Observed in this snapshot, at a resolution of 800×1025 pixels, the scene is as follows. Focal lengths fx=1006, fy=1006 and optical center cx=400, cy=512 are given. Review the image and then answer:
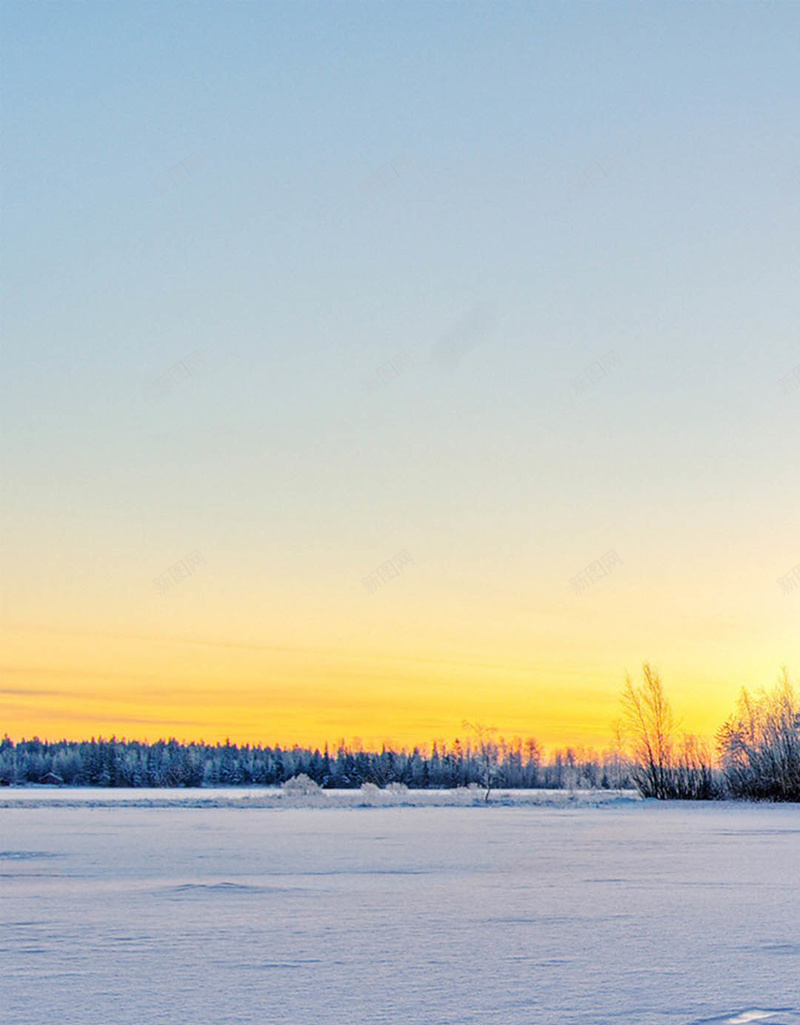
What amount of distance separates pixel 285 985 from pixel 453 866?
8.03m

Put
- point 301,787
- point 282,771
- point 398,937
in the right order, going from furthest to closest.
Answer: point 282,771 → point 301,787 → point 398,937

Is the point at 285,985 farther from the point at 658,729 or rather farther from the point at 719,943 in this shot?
the point at 658,729

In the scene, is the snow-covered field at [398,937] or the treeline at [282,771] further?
the treeline at [282,771]

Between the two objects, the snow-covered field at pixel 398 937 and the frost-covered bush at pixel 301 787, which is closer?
the snow-covered field at pixel 398 937

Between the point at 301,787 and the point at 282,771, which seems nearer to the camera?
the point at 301,787

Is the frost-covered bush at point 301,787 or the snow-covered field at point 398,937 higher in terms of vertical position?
the snow-covered field at point 398,937

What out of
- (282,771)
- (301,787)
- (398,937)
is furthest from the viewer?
(282,771)

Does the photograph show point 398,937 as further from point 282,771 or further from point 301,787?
point 282,771

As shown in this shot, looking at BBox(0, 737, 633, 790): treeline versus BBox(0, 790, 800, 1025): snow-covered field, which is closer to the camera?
BBox(0, 790, 800, 1025): snow-covered field

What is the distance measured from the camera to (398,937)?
22.9 feet

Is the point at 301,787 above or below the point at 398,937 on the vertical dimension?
below

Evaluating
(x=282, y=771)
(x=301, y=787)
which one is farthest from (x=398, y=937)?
(x=282, y=771)

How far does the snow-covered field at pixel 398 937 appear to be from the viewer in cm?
482

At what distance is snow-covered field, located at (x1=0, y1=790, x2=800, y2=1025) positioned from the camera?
190 inches
